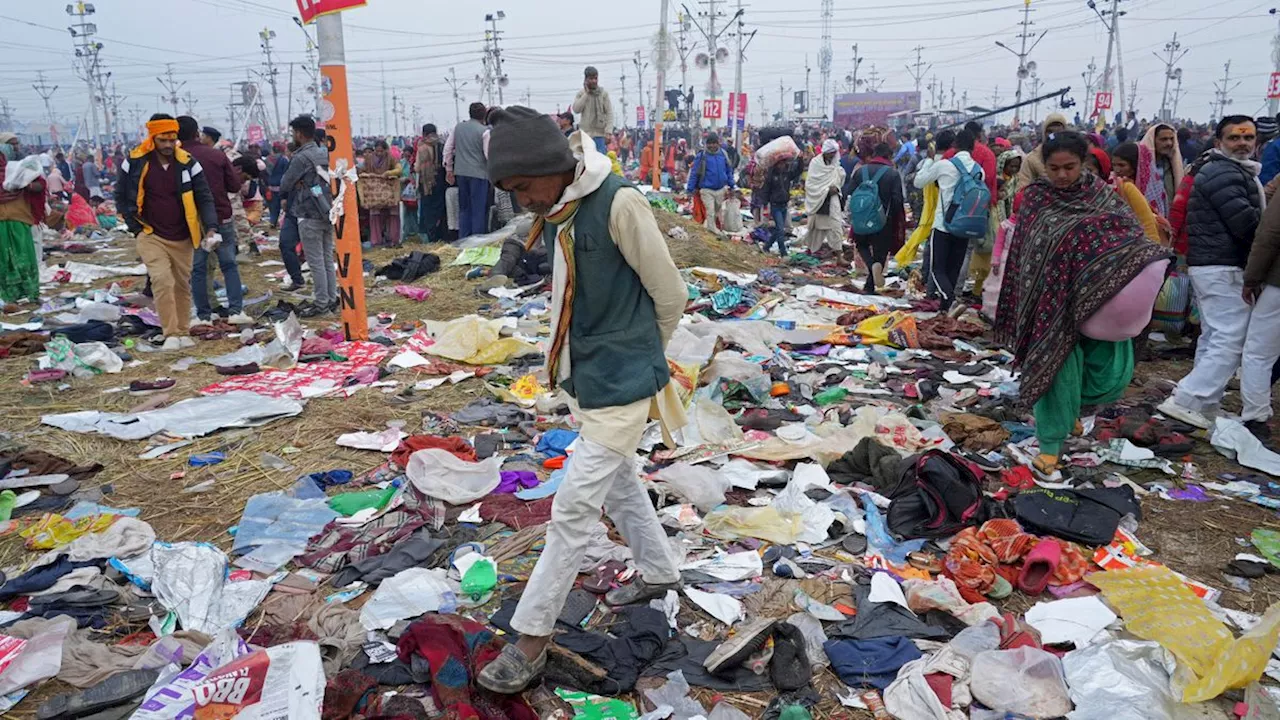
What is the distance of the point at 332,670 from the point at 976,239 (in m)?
7.77

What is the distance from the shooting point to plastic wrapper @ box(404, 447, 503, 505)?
4316mm

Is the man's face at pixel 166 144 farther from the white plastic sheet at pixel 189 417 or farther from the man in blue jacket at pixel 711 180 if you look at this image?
the man in blue jacket at pixel 711 180

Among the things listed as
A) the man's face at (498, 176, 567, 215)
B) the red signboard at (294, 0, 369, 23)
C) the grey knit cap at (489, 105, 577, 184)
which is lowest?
the man's face at (498, 176, 567, 215)

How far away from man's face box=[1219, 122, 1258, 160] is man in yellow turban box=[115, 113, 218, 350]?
7987mm

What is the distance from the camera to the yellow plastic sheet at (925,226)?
8484 millimetres

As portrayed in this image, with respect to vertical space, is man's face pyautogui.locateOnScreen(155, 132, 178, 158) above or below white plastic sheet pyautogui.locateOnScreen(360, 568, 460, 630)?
above

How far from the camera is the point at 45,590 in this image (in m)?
3.48

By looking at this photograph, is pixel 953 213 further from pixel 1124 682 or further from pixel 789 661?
pixel 789 661

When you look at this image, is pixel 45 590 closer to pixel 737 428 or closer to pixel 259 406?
pixel 259 406

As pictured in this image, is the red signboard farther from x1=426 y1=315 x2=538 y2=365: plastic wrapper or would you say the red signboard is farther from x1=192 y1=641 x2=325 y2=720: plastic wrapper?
x1=192 y1=641 x2=325 y2=720: plastic wrapper

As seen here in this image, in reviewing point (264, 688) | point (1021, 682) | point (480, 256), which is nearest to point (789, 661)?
point (1021, 682)

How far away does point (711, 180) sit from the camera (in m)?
13.8

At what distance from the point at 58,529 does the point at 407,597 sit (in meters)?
1.90

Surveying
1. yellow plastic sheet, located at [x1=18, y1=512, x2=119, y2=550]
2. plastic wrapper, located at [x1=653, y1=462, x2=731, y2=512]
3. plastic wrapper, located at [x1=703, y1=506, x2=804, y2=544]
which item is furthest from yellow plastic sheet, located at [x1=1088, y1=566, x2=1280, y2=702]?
yellow plastic sheet, located at [x1=18, y1=512, x2=119, y2=550]
